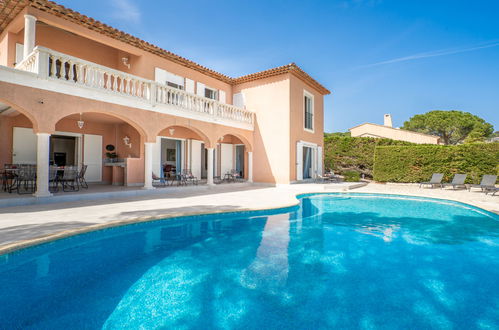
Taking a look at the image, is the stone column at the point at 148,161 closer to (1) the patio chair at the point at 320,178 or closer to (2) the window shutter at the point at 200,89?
(2) the window shutter at the point at 200,89

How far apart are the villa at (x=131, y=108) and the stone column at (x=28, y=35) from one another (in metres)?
0.03

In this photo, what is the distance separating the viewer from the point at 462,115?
35906 millimetres

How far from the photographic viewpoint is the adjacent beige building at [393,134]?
88.6 feet

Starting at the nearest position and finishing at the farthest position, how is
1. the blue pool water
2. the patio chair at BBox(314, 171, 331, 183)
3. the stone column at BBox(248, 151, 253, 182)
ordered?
the blue pool water, the stone column at BBox(248, 151, 253, 182), the patio chair at BBox(314, 171, 331, 183)

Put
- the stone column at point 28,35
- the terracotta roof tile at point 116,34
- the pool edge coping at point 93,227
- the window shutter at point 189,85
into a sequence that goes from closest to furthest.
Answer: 1. the pool edge coping at point 93,227
2. the stone column at point 28,35
3. the terracotta roof tile at point 116,34
4. the window shutter at point 189,85

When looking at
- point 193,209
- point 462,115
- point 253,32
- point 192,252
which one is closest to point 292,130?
point 253,32

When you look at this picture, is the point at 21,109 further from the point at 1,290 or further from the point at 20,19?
the point at 1,290

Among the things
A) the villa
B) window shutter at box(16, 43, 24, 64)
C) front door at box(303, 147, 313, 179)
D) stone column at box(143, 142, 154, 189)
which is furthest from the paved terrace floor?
front door at box(303, 147, 313, 179)

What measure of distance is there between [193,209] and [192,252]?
7.87 feet

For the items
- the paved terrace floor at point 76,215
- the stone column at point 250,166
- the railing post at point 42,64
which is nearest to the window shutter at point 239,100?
the stone column at point 250,166

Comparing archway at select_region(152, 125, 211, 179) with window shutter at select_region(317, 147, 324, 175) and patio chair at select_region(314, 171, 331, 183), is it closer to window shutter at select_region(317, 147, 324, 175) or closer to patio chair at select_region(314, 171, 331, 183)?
patio chair at select_region(314, 171, 331, 183)

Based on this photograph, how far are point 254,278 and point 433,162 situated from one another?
52.1ft

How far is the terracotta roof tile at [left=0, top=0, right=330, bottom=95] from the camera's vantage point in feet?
26.8

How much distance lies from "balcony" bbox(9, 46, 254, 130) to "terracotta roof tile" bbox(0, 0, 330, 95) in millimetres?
1603
